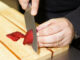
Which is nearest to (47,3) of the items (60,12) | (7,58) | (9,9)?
(60,12)

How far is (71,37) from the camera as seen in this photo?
28.0 inches

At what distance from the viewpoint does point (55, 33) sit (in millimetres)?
669

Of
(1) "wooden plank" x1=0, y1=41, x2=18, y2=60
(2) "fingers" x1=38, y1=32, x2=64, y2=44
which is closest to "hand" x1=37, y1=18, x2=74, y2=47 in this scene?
(2) "fingers" x1=38, y1=32, x2=64, y2=44

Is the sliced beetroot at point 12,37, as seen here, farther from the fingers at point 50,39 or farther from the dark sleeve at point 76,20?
the dark sleeve at point 76,20

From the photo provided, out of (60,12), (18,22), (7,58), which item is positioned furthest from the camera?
(60,12)

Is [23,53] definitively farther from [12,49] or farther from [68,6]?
[68,6]

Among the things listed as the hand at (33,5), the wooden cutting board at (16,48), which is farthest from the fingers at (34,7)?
the wooden cutting board at (16,48)

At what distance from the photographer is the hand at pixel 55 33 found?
2.16 ft

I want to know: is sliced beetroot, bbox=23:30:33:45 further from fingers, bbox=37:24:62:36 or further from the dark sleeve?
the dark sleeve

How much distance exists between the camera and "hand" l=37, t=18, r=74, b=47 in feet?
2.16

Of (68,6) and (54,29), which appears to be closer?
(54,29)

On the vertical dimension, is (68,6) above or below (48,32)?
below

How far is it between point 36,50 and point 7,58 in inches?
3.9

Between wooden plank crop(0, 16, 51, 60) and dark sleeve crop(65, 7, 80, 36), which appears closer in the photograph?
wooden plank crop(0, 16, 51, 60)
